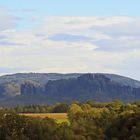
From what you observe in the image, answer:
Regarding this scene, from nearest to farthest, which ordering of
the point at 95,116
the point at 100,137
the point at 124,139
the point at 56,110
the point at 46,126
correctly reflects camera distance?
the point at 124,139, the point at 100,137, the point at 46,126, the point at 95,116, the point at 56,110

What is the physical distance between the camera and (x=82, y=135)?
3270 inches

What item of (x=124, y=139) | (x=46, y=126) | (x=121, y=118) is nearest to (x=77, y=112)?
(x=46, y=126)

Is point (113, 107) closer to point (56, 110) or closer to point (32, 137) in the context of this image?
point (32, 137)

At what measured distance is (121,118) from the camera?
7412 centimetres

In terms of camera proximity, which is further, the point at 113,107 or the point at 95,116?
the point at 113,107

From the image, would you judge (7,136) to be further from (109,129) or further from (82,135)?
(109,129)

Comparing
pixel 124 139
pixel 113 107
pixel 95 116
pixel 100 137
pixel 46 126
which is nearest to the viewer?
pixel 124 139

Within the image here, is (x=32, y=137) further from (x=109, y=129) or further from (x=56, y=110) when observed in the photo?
(x=56, y=110)

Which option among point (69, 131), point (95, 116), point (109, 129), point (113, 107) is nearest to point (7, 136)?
point (69, 131)

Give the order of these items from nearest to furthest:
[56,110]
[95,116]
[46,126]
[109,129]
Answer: [109,129] → [46,126] → [95,116] → [56,110]

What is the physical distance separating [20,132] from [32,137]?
2.07m

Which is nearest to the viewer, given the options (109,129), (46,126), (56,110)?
(109,129)

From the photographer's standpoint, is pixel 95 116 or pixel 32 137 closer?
pixel 32 137

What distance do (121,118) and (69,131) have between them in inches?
459
